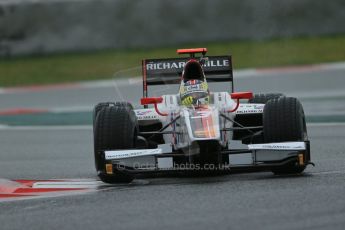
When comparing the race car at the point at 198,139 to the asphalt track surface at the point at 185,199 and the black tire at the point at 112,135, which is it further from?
the asphalt track surface at the point at 185,199

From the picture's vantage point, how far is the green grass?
22297mm

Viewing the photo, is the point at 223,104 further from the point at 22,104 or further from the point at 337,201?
the point at 22,104

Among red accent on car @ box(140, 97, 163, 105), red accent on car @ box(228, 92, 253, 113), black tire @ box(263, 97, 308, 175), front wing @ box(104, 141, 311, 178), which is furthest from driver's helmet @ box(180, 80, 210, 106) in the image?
front wing @ box(104, 141, 311, 178)

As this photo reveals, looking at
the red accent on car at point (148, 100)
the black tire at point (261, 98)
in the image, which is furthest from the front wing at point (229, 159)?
the black tire at point (261, 98)

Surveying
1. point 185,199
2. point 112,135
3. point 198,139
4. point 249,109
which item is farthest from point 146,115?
point 185,199

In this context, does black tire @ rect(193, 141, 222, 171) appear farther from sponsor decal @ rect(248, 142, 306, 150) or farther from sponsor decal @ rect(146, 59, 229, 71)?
sponsor decal @ rect(146, 59, 229, 71)

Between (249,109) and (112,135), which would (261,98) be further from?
(112,135)

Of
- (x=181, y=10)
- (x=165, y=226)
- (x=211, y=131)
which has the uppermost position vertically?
(x=181, y=10)

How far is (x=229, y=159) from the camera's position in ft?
33.3

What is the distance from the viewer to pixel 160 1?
2298 cm

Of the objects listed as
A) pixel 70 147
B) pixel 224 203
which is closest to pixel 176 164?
pixel 224 203

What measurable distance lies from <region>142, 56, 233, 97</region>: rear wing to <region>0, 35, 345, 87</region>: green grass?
9.71 m

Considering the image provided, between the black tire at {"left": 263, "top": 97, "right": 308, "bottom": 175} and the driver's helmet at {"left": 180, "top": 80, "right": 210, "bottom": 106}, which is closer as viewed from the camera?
the black tire at {"left": 263, "top": 97, "right": 308, "bottom": 175}

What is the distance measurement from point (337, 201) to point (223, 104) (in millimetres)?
2868
